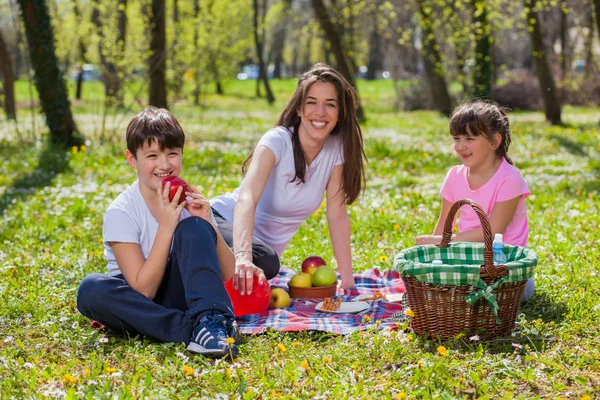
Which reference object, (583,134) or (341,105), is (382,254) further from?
(583,134)

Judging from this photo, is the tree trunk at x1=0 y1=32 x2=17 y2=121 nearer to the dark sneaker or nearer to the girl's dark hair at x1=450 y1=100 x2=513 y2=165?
the girl's dark hair at x1=450 y1=100 x2=513 y2=165

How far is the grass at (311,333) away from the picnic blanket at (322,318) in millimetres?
74

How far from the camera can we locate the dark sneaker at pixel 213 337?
360 cm

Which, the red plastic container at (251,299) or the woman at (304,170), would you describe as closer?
the red plastic container at (251,299)

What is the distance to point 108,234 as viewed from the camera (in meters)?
3.92

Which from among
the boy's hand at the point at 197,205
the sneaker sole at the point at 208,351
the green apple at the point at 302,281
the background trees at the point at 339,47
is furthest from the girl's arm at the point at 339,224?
the background trees at the point at 339,47

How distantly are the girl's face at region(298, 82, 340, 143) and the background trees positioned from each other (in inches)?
205

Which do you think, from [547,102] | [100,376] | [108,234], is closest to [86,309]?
[108,234]

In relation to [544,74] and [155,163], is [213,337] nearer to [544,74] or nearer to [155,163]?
[155,163]

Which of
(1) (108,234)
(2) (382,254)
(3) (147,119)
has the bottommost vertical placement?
(2) (382,254)

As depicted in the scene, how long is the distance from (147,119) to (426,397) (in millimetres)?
2051

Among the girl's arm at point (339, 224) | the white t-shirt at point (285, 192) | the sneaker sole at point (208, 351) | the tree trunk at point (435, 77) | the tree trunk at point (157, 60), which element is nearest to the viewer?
the sneaker sole at point (208, 351)

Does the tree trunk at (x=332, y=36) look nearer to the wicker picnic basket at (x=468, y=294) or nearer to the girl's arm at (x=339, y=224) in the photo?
the girl's arm at (x=339, y=224)

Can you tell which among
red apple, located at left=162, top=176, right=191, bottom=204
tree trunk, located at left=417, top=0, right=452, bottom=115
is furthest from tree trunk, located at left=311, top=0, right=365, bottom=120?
red apple, located at left=162, top=176, right=191, bottom=204
